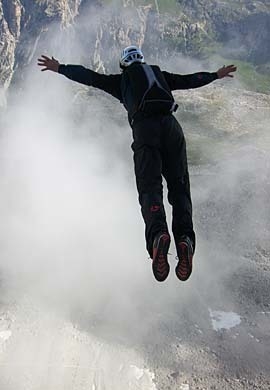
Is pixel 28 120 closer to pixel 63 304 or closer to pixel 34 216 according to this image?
pixel 34 216

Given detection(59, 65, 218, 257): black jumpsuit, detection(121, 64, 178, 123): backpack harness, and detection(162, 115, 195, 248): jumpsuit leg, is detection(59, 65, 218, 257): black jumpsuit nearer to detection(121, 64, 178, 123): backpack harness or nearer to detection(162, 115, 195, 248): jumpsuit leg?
detection(162, 115, 195, 248): jumpsuit leg

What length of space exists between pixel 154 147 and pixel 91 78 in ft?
9.77

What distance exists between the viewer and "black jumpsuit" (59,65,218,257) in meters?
13.9

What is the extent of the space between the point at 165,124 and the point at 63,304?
4046cm

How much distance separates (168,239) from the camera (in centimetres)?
1327

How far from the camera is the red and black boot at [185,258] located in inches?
528

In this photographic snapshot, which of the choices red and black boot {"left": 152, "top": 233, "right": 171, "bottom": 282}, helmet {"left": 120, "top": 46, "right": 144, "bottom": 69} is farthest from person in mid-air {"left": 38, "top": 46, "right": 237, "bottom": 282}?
red and black boot {"left": 152, "top": 233, "right": 171, "bottom": 282}

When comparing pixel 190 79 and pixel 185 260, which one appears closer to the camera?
pixel 185 260

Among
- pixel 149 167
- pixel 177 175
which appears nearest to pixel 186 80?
pixel 177 175

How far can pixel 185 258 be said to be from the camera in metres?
13.4

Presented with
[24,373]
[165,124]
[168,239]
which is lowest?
[24,373]

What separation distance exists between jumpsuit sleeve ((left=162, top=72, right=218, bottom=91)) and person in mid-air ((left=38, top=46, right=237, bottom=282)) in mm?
424

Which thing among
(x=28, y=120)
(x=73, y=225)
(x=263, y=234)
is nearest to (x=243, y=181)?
(x=263, y=234)

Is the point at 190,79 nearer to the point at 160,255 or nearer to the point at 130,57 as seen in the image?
the point at 130,57
